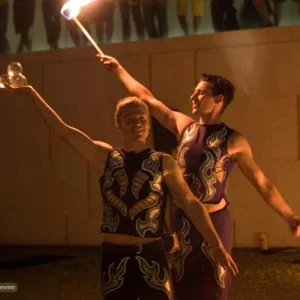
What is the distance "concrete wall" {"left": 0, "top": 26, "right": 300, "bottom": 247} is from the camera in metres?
7.94

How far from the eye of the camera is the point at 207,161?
346cm

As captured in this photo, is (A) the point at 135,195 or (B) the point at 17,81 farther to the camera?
(B) the point at 17,81

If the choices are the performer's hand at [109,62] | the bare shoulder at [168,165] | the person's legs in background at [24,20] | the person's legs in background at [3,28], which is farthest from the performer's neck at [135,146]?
the person's legs in background at [3,28]

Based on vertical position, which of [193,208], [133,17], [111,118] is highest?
[133,17]

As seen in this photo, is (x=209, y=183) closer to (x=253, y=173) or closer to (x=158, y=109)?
(x=253, y=173)

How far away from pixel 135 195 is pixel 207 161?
74 centimetres

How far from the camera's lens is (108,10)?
9.05 m

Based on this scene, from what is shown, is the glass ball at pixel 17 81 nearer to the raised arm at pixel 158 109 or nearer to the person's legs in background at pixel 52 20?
the raised arm at pixel 158 109

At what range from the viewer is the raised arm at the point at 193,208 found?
9.37 feet

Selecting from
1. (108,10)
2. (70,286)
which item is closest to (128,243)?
(70,286)

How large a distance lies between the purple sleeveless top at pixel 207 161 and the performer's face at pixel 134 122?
0.60 meters

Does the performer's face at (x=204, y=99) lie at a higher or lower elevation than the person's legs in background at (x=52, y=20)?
lower

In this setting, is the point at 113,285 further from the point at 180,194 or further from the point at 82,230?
the point at 82,230

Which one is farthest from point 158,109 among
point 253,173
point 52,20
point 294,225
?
point 52,20
